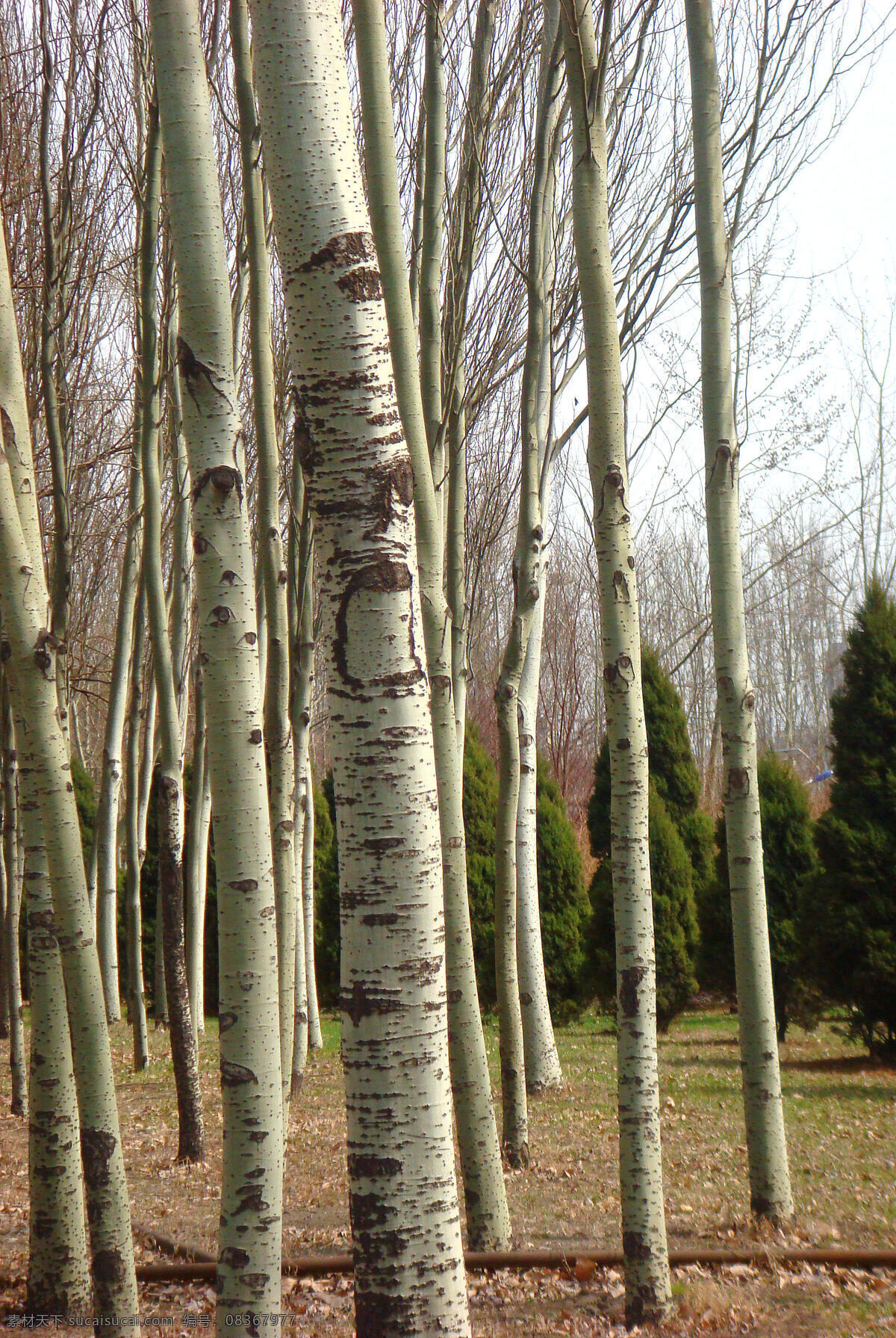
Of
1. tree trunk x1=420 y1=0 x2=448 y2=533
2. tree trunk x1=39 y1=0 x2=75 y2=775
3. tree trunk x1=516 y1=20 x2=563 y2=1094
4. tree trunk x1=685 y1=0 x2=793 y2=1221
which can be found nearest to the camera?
tree trunk x1=685 y1=0 x2=793 y2=1221

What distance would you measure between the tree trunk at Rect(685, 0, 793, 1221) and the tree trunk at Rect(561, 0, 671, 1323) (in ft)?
2.80

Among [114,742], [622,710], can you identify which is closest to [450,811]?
[622,710]

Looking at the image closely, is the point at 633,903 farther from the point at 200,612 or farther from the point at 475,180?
the point at 475,180

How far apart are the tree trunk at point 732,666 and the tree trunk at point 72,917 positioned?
229cm

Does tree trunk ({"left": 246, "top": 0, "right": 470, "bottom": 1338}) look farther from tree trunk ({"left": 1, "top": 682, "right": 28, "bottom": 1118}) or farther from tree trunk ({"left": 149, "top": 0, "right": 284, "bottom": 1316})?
tree trunk ({"left": 1, "top": 682, "right": 28, "bottom": 1118})

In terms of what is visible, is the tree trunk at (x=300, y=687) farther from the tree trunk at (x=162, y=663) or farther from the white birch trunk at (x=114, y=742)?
the white birch trunk at (x=114, y=742)

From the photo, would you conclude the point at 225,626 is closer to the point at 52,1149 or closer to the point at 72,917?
the point at 72,917

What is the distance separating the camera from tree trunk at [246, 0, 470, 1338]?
162 centimetres

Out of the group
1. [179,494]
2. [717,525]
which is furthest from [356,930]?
[179,494]

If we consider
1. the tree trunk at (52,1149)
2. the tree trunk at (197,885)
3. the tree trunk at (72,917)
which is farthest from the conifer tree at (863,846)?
the tree trunk at (72,917)

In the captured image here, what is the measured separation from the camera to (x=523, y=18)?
557 centimetres

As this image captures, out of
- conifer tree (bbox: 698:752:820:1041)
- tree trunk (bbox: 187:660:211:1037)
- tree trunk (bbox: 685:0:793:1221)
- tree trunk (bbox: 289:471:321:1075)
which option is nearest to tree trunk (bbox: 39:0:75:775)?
tree trunk (bbox: 289:471:321:1075)

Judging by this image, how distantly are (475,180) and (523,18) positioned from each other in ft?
4.27

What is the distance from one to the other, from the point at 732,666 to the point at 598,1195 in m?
2.46
